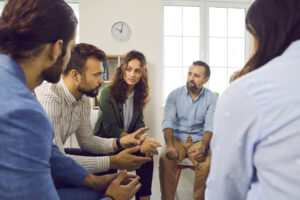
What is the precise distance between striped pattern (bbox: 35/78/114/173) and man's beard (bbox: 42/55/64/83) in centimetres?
49

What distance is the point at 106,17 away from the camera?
3.65 metres

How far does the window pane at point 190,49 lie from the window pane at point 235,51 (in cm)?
56

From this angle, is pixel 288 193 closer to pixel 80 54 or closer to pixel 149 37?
pixel 80 54

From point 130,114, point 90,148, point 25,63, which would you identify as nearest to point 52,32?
point 25,63

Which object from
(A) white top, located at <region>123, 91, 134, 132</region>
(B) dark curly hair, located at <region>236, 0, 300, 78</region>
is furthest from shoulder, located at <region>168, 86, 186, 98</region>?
(B) dark curly hair, located at <region>236, 0, 300, 78</region>

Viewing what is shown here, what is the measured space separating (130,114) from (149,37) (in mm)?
1802

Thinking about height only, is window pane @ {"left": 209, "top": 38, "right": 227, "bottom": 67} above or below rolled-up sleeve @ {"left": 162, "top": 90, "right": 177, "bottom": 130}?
above

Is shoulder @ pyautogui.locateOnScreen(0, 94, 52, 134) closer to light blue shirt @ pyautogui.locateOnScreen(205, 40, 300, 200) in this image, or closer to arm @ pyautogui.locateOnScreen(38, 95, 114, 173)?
light blue shirt @ pyautogui.locateOnScreen(205, 40, 300, 200)

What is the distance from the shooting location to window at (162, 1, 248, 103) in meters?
3.90

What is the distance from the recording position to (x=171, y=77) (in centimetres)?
395

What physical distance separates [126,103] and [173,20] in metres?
2.18

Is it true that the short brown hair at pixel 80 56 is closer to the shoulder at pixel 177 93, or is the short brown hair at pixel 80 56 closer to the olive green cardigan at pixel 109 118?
the olive green cardigan at pixel 109 118

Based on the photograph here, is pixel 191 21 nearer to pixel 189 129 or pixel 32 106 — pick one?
pixel 189 129

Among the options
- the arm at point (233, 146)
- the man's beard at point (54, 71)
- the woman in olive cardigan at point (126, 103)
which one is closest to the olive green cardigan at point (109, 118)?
the woman in olive cardigan at point (126, 103)
